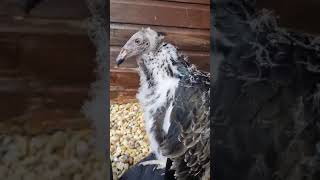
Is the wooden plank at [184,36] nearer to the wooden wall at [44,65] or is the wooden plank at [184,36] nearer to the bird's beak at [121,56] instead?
the bird's beak at [121,56]

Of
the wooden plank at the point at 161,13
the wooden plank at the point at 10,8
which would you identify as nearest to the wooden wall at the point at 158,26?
the wooden plank at the point at 161,13

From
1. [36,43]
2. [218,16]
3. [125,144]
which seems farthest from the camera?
[218,16]

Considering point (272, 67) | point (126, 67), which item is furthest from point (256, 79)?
point (126, 67)

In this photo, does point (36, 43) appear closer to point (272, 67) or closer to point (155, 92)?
point (155, 92)

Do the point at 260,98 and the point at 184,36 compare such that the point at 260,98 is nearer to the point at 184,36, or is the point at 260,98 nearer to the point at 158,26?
the point at 184,36

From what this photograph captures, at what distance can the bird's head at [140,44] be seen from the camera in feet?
5.79

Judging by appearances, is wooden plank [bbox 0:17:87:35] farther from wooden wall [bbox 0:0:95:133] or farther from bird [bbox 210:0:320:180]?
bird [bbox 210:0:320:180]

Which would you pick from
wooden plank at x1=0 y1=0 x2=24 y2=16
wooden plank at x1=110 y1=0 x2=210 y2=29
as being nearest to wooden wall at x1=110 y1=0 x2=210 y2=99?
wooden plank at x1=110 y1=0 x2=210 y2=29

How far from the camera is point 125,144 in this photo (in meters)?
1.75

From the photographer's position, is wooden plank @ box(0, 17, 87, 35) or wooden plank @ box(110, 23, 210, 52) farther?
wooden plank @ box(110, 23, 210, 52)

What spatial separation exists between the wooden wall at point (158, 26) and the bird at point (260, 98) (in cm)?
6

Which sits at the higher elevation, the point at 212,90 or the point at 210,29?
the point at 210,29

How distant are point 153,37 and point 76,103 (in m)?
0.43

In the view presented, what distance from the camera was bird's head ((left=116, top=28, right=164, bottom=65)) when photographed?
1.76 m
